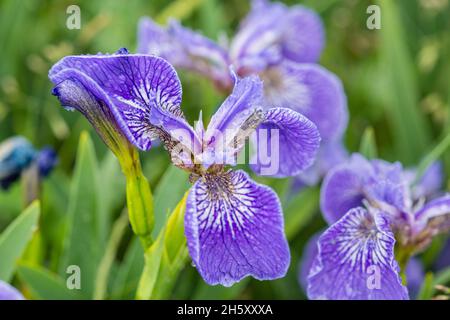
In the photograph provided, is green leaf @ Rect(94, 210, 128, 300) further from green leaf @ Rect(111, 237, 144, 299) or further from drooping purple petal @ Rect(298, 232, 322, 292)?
drooping purple petal @ Rect(298, 232, 322, 292)

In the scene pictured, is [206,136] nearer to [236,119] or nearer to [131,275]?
[236,119]

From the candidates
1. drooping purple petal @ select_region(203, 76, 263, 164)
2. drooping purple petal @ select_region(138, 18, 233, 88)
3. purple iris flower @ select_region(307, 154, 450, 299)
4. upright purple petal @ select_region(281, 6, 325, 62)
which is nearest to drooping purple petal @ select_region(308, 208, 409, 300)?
purple iris flower @ select_region(307, 154, 450, 299)

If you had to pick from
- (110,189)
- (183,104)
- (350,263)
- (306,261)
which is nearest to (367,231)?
(350,263)

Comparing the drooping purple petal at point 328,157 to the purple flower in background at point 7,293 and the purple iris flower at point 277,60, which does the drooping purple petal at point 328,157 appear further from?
the purple flower in background at point 7,293

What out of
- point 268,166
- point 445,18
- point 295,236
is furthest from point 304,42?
point 445,18

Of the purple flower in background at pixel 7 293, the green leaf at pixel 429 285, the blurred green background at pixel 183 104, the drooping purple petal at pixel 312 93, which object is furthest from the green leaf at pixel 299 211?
the purple flower in background at pixel 7 293

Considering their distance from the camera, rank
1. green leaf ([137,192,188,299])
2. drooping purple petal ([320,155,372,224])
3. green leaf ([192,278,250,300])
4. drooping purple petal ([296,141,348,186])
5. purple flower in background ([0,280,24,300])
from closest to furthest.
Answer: purple flower in background ([0,280,24,300])
green leaf ([137,192,188,299])
drooping purple petal ([320,155,372,224])
green leaf ([192,278,250,300])
drooping purple petal ([296,141,348,186])
